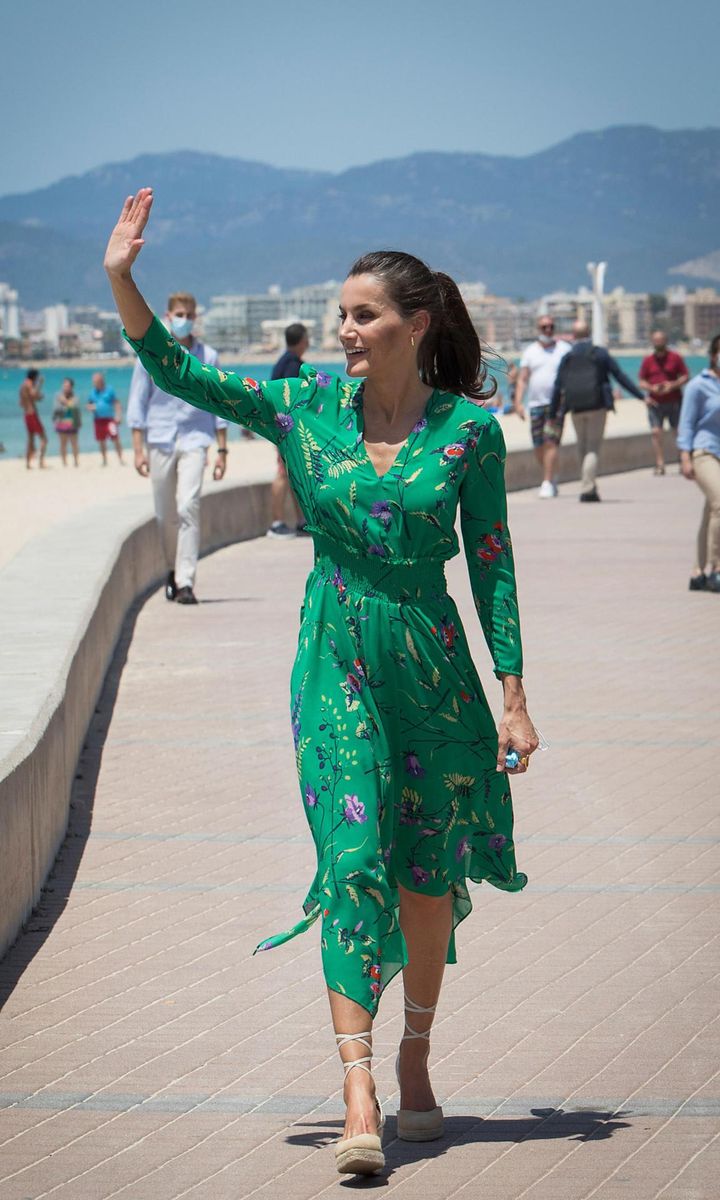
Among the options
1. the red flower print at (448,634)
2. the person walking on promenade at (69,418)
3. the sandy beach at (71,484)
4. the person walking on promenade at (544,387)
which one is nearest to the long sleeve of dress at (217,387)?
the red flower print at (448,634)

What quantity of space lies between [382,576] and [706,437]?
967cm

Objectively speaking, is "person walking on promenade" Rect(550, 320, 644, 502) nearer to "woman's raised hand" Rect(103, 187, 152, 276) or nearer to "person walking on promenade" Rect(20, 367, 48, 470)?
"woman's raised hand" Rect(103, 187, 152, 276)

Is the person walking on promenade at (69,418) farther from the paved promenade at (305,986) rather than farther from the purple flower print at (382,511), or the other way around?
the purple flower print at (382,511)

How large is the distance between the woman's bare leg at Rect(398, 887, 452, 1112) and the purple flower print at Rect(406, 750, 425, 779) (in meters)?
0.26

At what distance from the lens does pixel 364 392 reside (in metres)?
4.36

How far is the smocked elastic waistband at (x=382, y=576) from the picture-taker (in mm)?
4234

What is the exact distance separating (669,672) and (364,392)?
21.3 ft

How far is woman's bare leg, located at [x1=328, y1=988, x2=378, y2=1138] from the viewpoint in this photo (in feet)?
12.9

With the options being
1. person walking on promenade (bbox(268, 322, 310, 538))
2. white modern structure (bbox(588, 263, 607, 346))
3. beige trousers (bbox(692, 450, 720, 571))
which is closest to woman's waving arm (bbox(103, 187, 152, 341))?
beige trousers (bbox(692, 450, 720, 571))

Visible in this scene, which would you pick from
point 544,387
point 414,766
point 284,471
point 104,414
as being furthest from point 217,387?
point 104,414

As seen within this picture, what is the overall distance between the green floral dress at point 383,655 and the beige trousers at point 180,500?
8698 mm

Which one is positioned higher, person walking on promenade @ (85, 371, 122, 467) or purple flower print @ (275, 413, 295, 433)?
purple flower print @ (275, 413, 295, 433)

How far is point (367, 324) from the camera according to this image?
14.0 ft

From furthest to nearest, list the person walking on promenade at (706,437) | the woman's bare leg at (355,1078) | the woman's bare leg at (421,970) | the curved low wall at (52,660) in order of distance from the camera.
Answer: the person walking on promenade at (706,437) → the curved low wall at (52,660) → the woman's bare leg at (421,970) → the woman's bare leg at (355,1078)
